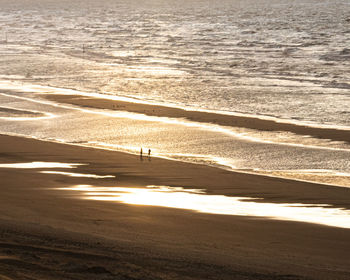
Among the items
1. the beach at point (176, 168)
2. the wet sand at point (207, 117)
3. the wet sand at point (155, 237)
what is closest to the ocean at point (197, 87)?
the beach at point (176, 168)

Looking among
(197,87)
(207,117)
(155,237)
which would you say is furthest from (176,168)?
(197,87)

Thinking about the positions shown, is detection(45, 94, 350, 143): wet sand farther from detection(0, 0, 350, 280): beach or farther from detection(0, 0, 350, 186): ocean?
detection(0, 0, 350, 186): ocean

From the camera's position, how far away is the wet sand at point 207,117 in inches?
579

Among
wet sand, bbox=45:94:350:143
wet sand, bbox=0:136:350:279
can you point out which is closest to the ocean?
wet sand, bbox=45:94:350:143

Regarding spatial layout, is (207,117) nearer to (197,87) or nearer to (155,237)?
(197,87)

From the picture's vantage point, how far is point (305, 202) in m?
8.84

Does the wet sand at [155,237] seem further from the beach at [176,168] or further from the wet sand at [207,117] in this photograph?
the wet sand at [207,117]

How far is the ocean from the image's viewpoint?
42.1 ft

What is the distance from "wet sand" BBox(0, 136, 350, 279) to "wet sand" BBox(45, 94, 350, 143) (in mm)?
4806

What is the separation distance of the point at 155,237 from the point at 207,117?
10165mm

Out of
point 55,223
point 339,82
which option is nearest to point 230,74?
point 339,82

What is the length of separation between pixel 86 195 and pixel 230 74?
55.8ft

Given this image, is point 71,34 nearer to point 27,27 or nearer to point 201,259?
point 27,27

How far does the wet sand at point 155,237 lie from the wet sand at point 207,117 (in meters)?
4.81
